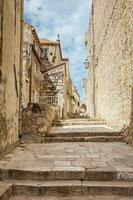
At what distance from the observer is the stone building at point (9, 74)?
5324mm

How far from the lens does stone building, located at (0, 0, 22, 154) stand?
210 inches

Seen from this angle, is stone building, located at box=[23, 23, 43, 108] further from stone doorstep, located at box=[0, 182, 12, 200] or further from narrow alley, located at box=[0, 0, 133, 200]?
stone doorstep, located at box=[0, 182, 12, 200]

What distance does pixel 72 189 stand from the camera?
3.99 metres

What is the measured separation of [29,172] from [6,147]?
154cm

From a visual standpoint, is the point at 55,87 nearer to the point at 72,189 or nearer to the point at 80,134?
the point at 80,134

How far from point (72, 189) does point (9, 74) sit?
115 inches

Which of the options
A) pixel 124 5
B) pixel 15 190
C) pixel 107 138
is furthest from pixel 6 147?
pixel 124 5

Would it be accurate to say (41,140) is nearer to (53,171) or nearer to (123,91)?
(123,91)

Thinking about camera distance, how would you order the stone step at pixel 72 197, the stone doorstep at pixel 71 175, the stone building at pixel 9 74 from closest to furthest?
1. the stone step at pixel 72 197
2. the stone doorstep at pixel 71 175
3. the stone building at pixel 9 74

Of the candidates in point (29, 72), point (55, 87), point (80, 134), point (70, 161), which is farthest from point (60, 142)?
point (55, 87)

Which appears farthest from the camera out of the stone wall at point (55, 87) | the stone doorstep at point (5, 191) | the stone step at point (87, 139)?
the stone wall at point (55, 87)

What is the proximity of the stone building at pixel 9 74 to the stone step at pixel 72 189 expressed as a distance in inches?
53.2

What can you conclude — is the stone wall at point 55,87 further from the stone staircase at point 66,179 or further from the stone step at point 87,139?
the stone staircase at point 66,179

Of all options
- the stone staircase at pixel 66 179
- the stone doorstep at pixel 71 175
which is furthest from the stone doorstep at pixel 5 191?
the stone doorstep at pixel 71 175
